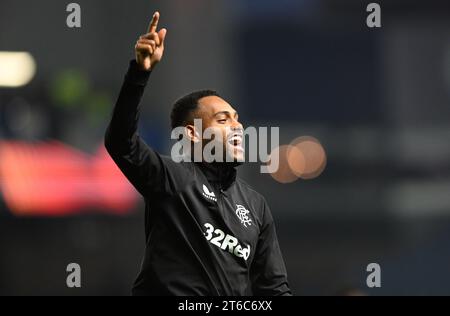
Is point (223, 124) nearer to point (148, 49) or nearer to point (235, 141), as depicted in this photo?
point (235, 141)

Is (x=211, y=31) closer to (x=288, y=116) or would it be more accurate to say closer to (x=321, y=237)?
(x=288, y=116)

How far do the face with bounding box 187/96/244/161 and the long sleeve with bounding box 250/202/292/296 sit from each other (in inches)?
23.2

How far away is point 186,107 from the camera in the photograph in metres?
6.55

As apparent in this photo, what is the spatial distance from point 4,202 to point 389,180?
41.5 ft

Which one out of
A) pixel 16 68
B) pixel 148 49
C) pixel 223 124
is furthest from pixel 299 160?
pixel 148 49

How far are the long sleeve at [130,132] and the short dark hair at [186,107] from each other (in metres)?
0.69

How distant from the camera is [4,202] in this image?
82.3ft

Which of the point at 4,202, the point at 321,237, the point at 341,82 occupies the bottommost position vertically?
the point at 321,237

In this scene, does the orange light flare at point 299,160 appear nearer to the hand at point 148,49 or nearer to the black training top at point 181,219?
the black training top at point 181,219

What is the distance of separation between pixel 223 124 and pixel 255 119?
2611 centimetres

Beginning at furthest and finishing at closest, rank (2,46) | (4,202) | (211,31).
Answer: (211,31) → (2,46) → (4,202)

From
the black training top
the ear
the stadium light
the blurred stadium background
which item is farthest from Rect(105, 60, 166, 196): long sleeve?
the stadium light

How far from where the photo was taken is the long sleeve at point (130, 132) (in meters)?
5.71
